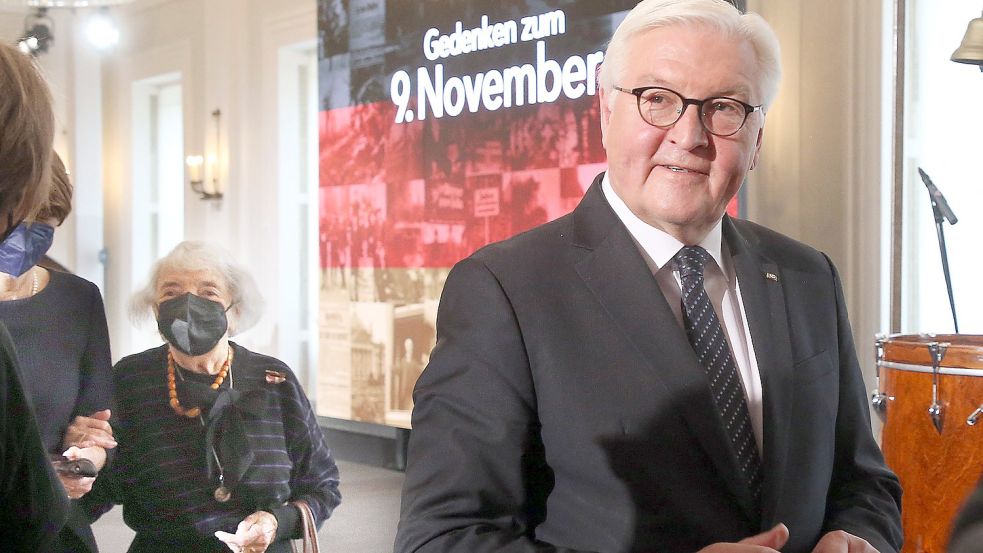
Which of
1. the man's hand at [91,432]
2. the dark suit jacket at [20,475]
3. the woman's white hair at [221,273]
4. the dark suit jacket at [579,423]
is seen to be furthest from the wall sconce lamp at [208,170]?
the dark suit jacket at [20,475]

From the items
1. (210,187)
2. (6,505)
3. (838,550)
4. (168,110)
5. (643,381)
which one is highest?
A: (168,110)

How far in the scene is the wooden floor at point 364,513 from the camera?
2588 millimetres

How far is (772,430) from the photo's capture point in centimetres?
167

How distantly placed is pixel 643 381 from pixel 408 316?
123 centimetres

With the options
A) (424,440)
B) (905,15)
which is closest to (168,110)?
(424,440)

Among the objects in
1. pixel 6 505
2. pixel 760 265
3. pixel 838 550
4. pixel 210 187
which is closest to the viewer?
pixel 6 505

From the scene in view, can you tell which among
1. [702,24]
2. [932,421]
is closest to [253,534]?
[702,24]

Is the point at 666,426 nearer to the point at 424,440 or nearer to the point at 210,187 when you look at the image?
the point at 424,440

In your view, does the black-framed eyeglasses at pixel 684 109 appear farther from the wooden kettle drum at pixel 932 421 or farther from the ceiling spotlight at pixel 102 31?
the wooden kettle drum at pixel 932 421

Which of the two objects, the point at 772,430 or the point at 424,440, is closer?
the point at 424,440

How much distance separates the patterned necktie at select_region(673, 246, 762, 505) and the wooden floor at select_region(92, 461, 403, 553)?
1.23 m

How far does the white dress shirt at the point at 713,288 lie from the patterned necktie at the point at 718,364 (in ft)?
0.06

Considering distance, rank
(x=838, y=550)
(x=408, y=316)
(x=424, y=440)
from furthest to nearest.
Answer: (x=408, y=316), (x=838, y=550), (x=424, y=440)

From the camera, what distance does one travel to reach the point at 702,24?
66.7 inches
